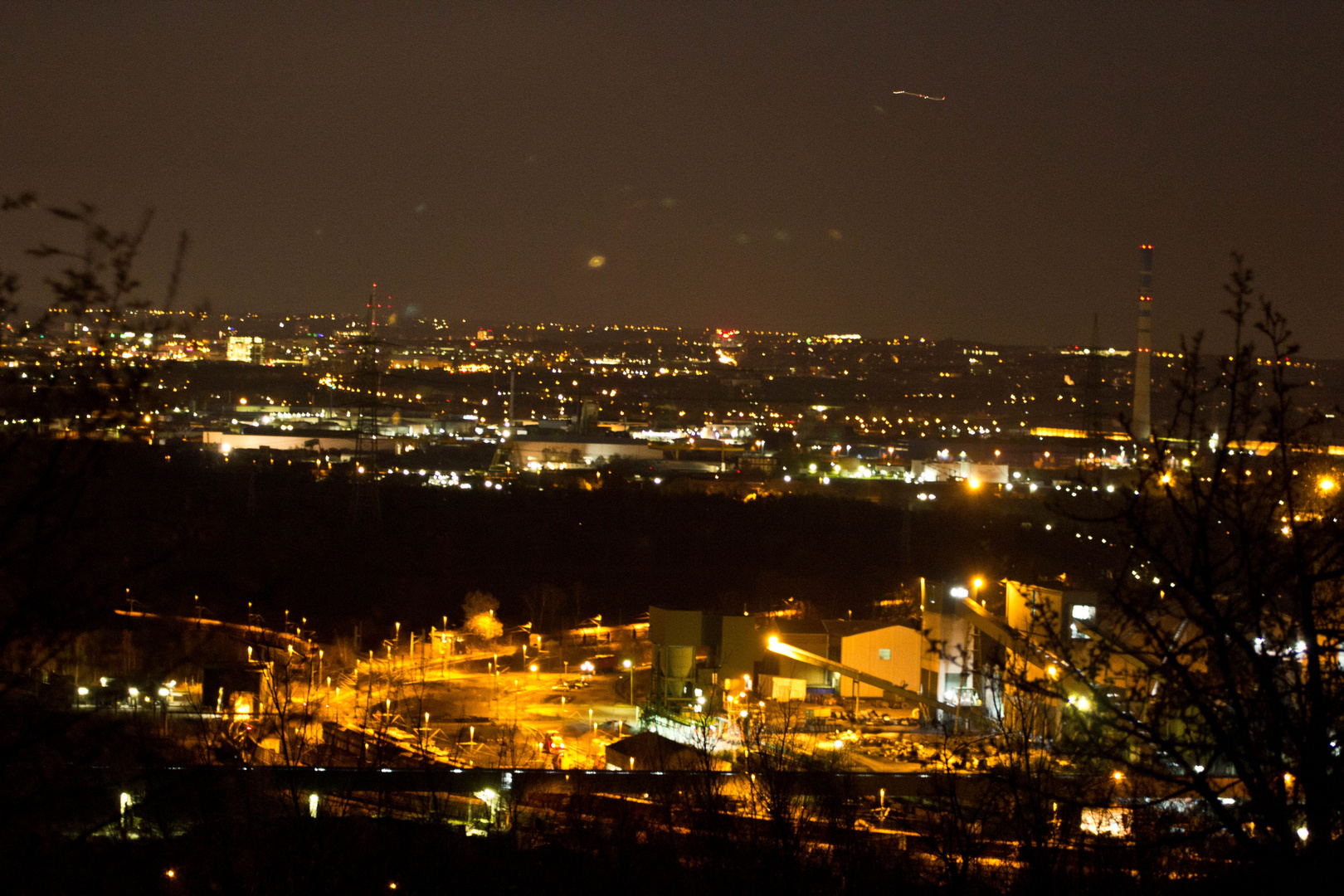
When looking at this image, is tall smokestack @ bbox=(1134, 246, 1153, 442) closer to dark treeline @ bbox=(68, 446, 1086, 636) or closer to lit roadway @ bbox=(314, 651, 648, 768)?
dark treeline @ bbox=(68, 446, 1086, 636)

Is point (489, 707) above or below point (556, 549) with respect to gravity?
below

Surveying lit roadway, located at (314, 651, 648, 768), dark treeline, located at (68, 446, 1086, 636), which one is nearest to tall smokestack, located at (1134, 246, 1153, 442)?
dark treeline, located at (68, 446, 1086, 636)

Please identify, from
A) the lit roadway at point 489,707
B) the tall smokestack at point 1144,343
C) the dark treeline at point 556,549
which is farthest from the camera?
the tall smokestack at point 1144,343

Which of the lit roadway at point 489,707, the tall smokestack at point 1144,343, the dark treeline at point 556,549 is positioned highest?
the tall smokestack at point 1144,343

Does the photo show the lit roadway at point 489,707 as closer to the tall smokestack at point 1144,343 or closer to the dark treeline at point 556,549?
the dark treeline at point 556,549

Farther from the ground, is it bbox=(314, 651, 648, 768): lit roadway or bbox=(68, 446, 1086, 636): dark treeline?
bbox=(68, 446, 1086, 636): dark treeline

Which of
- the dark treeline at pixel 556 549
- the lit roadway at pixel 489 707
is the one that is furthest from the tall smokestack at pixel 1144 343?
the lit roadway at pixel 489 707

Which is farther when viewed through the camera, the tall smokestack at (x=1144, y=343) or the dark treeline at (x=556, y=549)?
the tall smokestack at (x=1144, y=343)

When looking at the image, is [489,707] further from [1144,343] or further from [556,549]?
[1144,343]

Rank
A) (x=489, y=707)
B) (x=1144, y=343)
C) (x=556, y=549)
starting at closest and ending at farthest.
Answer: (x=489, y=707)
(x=556, y=549)
(x=1144, y=343)

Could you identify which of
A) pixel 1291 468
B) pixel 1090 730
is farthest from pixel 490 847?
pixel 1291 468

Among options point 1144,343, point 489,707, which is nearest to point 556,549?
point 489,707
